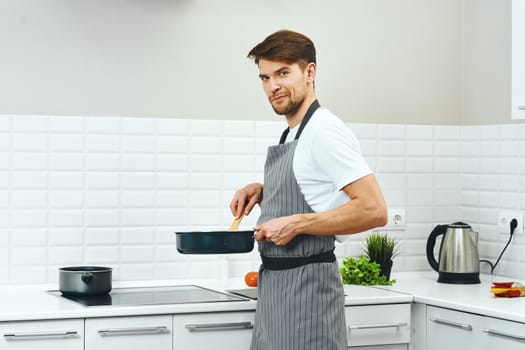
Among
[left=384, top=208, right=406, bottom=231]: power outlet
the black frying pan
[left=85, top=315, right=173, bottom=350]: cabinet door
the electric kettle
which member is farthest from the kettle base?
[left=85, top=315, right=173, bottom=350]: cabinet door

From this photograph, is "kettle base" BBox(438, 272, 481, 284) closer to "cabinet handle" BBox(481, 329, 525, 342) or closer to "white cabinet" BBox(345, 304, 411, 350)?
"white cabinet" BBox(345, 304, 411, 350)

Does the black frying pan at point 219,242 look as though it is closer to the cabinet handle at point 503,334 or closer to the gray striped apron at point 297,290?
the gray striped apron at point 297,290

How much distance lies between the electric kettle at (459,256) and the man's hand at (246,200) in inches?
42.8

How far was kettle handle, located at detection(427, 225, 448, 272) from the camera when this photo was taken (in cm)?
390

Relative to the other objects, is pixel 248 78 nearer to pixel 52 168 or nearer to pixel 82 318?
pixel 52 168

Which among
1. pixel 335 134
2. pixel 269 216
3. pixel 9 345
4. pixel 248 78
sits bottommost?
pixel 9 345

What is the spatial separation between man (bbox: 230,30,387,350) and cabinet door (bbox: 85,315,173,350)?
41 centimetres

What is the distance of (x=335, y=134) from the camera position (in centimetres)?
270

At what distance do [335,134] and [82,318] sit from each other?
1.11 meters

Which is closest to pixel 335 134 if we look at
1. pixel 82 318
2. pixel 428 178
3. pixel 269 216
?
pixel 269 216

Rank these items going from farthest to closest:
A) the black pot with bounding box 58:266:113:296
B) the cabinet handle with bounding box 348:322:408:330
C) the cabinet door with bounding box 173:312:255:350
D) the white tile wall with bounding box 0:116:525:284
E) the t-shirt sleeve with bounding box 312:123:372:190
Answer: the white tile wall with bounding box 0:116:525:284 < the cabinet handle with bounding box 348:322:408:330 < the black pot with bounding box 58:266:113:296 < the cabinet door with bounding box 173:312:255:350 < the t-shirt sleeve with bounding box 312:123:372:190

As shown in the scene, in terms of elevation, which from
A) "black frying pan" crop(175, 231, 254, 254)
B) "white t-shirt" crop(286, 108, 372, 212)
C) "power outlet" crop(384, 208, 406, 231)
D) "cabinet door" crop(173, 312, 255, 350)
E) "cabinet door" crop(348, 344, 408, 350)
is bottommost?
"cabinet door" crop(348, 344, 408, 350)

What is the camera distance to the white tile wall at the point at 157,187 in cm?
359

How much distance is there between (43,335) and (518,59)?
2.07 m
